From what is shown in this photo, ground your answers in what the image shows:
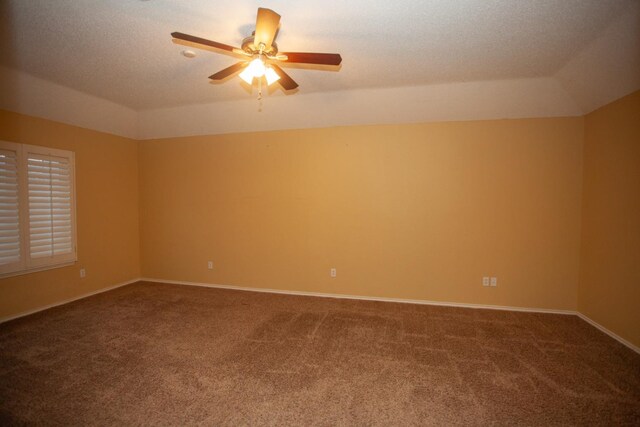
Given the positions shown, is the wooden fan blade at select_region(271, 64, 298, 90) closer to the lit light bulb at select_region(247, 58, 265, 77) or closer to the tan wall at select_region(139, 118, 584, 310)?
the lit light bulb at select_region(247, 58, 265, 77)

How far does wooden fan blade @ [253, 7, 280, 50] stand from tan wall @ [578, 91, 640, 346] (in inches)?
140

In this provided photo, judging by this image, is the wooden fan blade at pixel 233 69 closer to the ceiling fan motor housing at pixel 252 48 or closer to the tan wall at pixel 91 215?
the ceiling fan motor housing at pixel 252 48

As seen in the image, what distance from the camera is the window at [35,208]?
3322 millimetres

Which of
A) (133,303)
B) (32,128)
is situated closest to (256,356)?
(133,303)

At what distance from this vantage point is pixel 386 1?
2137mm

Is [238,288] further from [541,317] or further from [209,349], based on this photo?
[541,317]

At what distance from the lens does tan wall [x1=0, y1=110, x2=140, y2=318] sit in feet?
11.4

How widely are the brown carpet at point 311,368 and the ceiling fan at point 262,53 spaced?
259 cm

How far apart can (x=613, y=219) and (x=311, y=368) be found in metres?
3.63

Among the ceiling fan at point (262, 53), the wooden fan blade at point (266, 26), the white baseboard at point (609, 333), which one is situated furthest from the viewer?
the white baseboard at point (609, 333)

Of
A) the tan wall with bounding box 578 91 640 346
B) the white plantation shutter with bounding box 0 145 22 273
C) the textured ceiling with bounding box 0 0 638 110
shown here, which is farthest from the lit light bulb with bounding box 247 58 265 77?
the tan wall with bounding box 578 91 640 346

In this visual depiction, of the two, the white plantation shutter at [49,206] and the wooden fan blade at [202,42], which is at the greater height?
the wooden fan blade at [202,42]

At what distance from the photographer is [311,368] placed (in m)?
2.44

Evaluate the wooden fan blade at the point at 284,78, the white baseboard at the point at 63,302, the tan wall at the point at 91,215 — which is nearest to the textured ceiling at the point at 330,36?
the wooden fan blade at the point at 284,78
